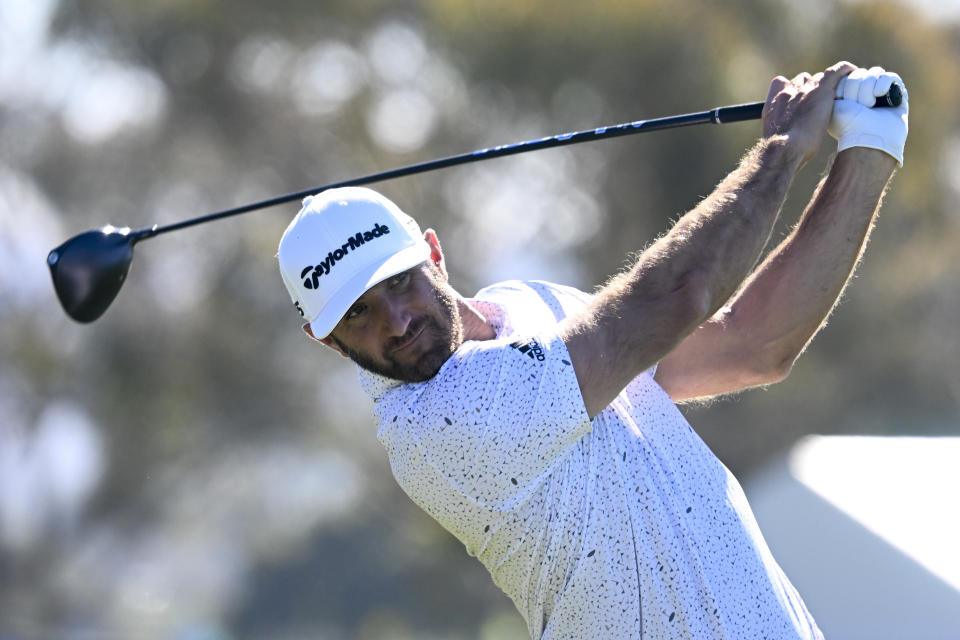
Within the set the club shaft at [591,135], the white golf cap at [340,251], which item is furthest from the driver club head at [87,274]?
the white golf cap at [340,251]

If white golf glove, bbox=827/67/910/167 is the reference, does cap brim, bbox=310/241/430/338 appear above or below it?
below

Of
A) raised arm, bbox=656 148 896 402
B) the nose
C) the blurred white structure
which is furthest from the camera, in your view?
the blurred white structure

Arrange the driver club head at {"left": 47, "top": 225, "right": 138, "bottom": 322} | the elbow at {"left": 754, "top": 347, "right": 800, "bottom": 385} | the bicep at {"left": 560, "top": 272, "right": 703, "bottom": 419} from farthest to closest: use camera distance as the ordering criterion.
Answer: the driver club head at {"left": 47, "top": 225, "right": 138, "bottom": 322} < the elbow at {"left": 754, "top": 347, "right": 800, "bottom": 385} < the bicep at {"left": 560, "top": 272, "right": 703, "bottom": 419}

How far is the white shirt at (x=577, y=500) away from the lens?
2336mm

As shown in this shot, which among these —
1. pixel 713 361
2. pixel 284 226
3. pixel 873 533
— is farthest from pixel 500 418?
pixel 284 226

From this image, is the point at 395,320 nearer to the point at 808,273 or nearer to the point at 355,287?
the point at 355,287

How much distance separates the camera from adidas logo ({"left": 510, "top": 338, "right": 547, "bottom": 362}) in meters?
2.33

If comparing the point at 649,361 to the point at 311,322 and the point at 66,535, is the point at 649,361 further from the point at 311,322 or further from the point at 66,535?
the point at 66,535

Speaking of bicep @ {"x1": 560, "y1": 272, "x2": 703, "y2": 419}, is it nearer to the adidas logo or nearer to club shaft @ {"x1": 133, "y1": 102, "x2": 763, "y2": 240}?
the adidas logo

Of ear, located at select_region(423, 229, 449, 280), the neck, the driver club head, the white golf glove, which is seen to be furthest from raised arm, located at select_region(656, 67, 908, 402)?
the driver club head

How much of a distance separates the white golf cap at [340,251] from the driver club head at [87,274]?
107 centimetres

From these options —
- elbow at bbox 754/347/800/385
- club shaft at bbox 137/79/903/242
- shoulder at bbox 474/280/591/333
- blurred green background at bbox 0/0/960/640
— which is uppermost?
blurred green background at bbox 0/0/960/640

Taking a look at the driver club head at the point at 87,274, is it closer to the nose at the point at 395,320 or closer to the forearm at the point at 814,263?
the nose at the point at 395,320

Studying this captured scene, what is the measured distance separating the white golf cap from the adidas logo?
315 millimetres
